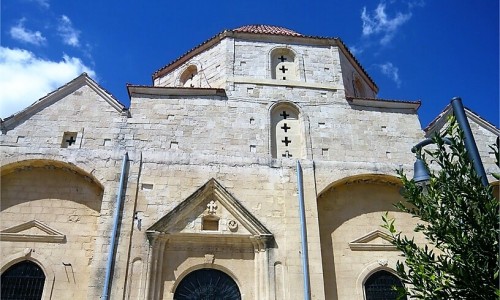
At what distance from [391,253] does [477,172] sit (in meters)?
5.25

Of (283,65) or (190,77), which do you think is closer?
(283,65)

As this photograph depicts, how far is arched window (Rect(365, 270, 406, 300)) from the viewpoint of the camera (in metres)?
9.45

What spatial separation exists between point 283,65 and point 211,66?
2.35 m

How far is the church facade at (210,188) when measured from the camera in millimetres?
8953

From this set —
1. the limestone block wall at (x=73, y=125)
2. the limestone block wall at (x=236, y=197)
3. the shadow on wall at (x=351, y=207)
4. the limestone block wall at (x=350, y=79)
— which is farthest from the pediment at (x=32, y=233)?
the limestone block wall at (x=350, y=79)

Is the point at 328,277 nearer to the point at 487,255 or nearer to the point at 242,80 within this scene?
the point at 487,255

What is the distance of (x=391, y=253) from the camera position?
9.96m

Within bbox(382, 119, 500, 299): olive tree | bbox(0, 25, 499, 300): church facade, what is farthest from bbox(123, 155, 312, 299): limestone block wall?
bbox(382, 119, 500, 299): olive tree

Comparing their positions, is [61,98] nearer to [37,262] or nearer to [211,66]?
[37,262]

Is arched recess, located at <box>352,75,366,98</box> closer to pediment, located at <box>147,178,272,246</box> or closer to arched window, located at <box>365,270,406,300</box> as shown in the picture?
arched window, located at <box>365,270,406,300</box>

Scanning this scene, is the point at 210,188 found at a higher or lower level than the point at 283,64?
lower

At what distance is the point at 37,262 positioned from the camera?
353 inches

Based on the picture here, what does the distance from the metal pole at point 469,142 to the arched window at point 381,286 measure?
4.99 metres

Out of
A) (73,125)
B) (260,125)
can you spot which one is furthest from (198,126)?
(73,125)
